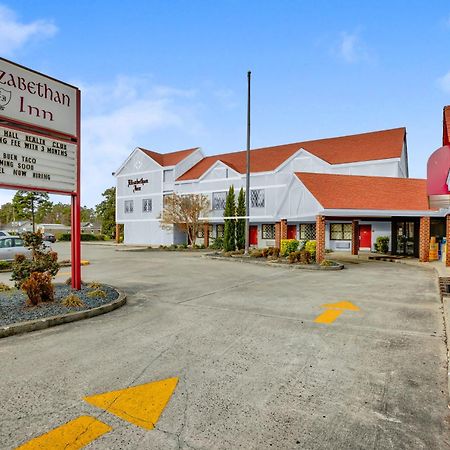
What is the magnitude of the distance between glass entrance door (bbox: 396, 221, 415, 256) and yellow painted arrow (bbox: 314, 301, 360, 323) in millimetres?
16890

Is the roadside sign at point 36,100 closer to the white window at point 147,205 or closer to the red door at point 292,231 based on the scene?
the red door at point 292,231

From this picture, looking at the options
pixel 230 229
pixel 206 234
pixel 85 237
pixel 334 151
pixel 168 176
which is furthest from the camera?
pixel 85 237

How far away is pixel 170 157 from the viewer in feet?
138

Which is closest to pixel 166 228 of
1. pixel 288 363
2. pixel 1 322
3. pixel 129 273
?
pixel 129 273

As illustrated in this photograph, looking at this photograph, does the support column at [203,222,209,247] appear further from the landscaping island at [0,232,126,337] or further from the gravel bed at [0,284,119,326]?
the gravel bed at [0,284,119,326]

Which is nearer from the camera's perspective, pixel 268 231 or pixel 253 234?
pixel 268 231

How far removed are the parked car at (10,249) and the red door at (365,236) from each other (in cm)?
2466

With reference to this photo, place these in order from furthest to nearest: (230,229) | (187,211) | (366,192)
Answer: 1. (187,211)
2. (230,229)
3. (366,192)

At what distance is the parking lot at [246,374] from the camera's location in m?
3.16

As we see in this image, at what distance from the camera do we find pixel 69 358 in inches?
196

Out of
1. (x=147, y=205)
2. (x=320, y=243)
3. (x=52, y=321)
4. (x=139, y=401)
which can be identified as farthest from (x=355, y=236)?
(x=147, y=205)

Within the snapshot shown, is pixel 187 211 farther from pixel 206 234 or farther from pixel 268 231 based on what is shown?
pixel 268 231

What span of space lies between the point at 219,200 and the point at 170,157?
11098 mm

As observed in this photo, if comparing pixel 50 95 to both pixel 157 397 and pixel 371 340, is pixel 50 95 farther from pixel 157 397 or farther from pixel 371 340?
pixel 371 340
